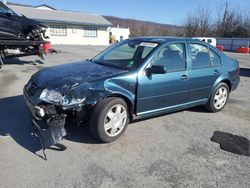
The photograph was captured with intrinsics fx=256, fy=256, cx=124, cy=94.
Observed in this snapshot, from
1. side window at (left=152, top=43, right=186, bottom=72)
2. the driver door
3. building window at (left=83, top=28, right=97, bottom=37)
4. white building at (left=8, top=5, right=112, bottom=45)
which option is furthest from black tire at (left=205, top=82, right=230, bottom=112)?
building window at (left=83, top=28, right=97, bottom=37)

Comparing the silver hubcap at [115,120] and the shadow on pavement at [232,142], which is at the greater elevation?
the silver hubcap at [115,120]

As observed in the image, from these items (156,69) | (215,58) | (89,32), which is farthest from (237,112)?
(89,32)

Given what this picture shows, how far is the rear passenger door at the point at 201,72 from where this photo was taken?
5086 mm

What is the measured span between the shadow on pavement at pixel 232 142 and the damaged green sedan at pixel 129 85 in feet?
3.05

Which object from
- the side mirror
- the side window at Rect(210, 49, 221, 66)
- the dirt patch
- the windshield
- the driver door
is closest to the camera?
the side mirror

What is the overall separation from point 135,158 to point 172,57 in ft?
6.92

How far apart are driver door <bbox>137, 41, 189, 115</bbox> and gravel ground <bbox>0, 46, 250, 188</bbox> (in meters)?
0.44

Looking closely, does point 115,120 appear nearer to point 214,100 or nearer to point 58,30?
point 214,100

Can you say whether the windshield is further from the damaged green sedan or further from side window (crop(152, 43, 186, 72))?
side window (crop(152, 43, 186, 72))

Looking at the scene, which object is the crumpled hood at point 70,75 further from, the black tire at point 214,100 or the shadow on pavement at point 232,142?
the black tire at point 214,100

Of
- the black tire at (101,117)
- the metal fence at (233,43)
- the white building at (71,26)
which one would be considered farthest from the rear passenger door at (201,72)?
the metal fence at (233,43)

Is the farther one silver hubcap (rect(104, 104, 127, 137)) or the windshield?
the windshield

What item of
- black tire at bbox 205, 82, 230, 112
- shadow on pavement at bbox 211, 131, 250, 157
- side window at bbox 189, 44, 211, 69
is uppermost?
side window at bbox 189, 44, 211, 69

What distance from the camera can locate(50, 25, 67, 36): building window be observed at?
31.4 metres
